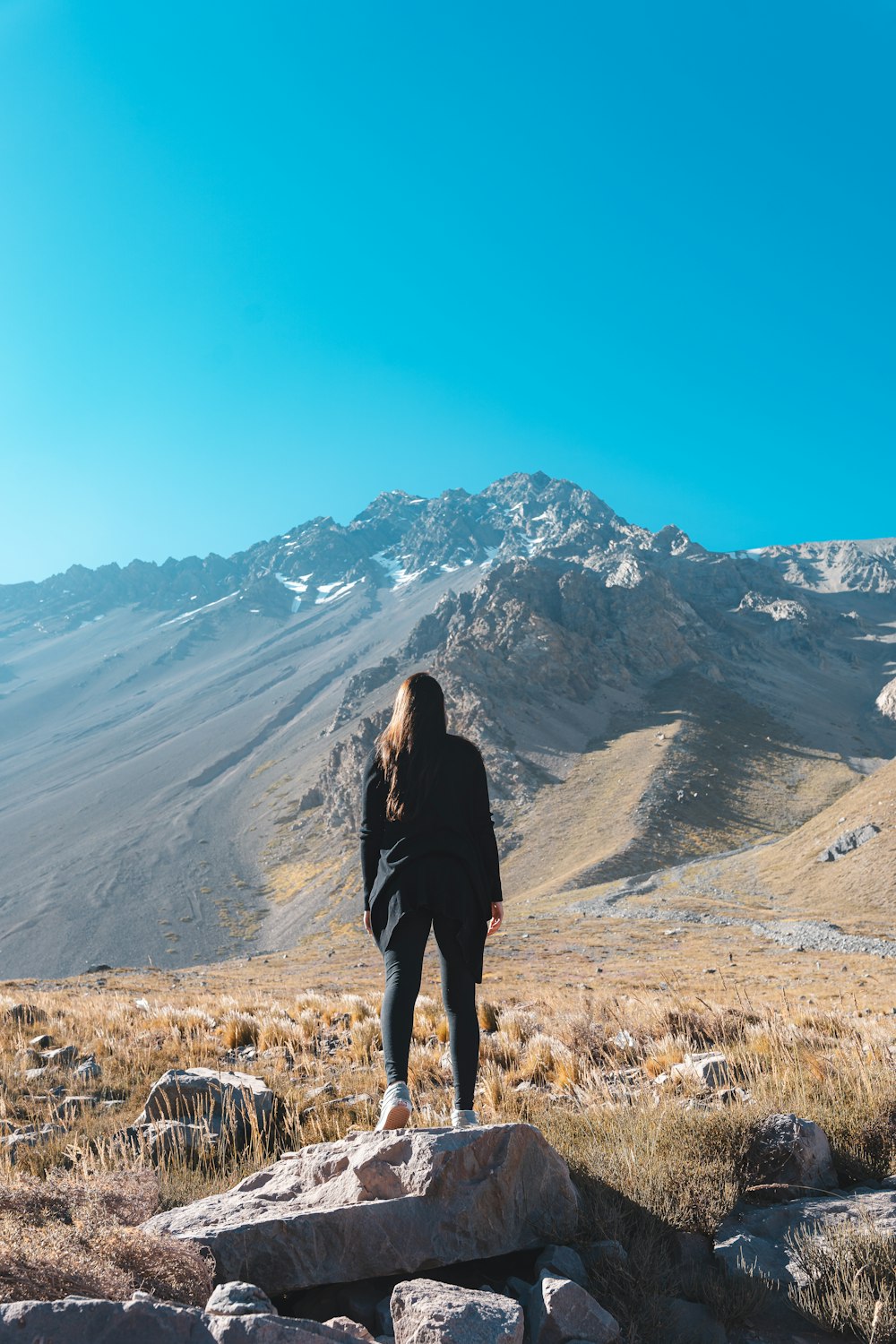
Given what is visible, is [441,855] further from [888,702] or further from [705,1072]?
[888,702]

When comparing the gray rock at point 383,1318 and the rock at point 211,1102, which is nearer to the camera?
the gray rock at point 383,1318

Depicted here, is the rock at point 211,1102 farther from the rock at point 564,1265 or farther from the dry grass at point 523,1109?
the rock at point 564,1265

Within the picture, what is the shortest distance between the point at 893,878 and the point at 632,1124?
4751 cm

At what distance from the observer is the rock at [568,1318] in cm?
215

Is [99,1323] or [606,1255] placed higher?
[99,1323]

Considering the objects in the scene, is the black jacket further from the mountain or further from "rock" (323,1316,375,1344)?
the mountain

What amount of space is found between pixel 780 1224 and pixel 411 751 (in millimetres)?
2689

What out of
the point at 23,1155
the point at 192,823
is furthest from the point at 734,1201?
the point at 192,823

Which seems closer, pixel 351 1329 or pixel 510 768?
pixel 351 1329

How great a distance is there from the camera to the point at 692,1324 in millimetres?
2398

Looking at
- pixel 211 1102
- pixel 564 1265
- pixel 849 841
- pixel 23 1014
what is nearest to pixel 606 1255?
pixel 564 1265

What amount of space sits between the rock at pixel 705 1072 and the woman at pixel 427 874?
5.36 ft

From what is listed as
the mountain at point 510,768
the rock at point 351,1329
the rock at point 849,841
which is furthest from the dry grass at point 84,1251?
A: the mountain at point 510,768

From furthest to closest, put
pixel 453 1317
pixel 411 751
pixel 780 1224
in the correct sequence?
pixel 411 751 < pixel 780 1224 < pixel 453 1317
